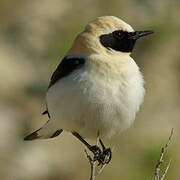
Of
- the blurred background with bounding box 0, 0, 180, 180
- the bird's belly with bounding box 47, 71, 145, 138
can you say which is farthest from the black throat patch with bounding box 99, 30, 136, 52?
the blurred background with bounding box 0, 0, 180, 180

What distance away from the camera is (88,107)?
5609 millimetres

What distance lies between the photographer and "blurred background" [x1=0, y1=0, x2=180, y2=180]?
10266 millimetres

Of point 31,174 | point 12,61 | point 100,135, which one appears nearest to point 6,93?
point 12,61

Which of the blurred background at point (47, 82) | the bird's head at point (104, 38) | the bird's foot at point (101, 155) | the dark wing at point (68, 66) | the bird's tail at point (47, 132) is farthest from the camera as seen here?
the blurred background at point (47, 82)

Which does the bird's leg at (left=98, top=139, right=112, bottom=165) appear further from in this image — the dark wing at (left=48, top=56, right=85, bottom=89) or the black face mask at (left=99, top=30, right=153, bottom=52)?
the black face mask at (left=99, top=30, right=153, bottom=52)

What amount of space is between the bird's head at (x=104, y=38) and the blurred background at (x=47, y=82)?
149 inches

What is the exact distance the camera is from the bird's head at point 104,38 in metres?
5.84

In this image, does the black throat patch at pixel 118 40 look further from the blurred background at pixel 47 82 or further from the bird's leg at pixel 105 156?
the blurred background at pixel 47 82

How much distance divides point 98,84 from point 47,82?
658 centimetres

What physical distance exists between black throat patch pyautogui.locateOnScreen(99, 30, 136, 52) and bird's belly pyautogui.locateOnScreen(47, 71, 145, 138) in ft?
1.58

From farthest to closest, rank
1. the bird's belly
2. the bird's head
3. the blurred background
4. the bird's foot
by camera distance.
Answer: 1. the blurred background
2. the bird's foot
3. the bird's head
4. the bird's belly

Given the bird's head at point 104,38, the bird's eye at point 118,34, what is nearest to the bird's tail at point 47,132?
the bird's head at point 104,38

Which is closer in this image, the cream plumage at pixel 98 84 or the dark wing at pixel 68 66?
the cream plumage at pixel 98 84

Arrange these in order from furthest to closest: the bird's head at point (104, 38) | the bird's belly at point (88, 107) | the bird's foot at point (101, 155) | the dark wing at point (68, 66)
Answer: the bird's foot at point (101, 155) < the bird's head at point (104, 38) < the dark wing at point (68, 66) < the bird's belly at point (88, 107)
